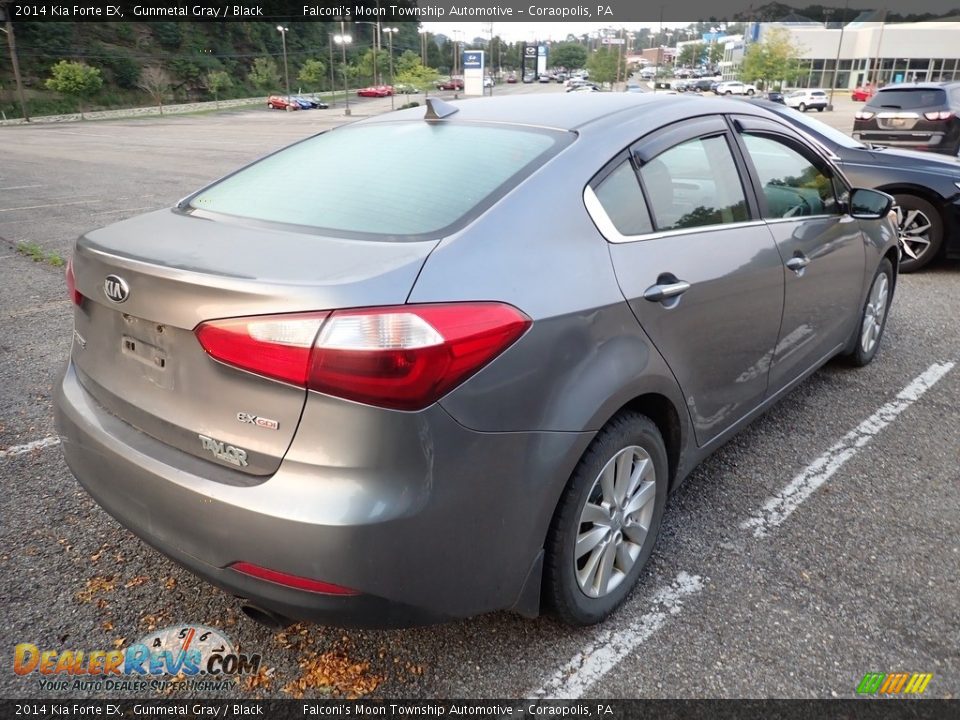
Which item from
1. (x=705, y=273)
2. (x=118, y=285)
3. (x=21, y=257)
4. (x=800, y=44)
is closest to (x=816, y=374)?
(x=705, y=273)

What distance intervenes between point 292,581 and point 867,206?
349 cm

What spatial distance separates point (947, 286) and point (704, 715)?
244 inches

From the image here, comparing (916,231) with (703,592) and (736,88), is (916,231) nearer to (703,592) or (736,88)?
(703,592)

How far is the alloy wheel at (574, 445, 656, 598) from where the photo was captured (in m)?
2.23

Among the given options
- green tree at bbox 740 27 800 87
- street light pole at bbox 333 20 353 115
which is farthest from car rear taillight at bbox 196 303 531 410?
green tree at bbox 740 27 800 87

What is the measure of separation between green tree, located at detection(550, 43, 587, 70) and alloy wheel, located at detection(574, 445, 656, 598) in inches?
7078

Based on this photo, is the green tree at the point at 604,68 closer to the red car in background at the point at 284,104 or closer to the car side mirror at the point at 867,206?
the red car in background at the point at 284,104

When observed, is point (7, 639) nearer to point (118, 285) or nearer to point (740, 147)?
point (118, 285)

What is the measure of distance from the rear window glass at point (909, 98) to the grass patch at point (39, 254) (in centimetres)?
1161

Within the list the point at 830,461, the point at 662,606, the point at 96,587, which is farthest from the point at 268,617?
the point at 830,461

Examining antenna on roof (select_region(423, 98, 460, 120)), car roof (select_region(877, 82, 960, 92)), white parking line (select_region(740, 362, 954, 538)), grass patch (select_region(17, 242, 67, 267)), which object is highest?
car roof (select_region(877, 82, 960, 92))

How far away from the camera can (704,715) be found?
2.04 metres

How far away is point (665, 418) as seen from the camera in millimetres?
2537

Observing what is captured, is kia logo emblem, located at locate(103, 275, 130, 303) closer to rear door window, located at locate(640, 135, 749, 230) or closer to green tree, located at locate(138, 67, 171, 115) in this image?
rear door window, located at locate(640, 135, 749, 230)
